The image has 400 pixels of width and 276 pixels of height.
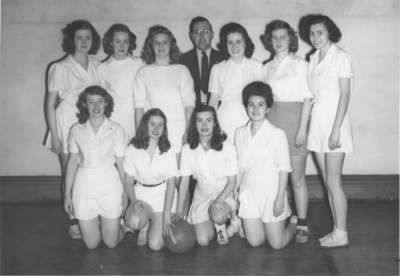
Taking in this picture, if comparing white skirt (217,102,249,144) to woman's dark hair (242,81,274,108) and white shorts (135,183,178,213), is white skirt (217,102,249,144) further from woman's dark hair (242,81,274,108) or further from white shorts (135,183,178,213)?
white shorts (135,183,178,213)

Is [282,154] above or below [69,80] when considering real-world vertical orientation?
below

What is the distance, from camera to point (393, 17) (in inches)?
185

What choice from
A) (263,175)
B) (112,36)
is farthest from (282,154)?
(112,36)

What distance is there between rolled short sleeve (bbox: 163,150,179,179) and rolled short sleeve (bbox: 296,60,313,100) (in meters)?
1.16

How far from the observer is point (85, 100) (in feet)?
11.7

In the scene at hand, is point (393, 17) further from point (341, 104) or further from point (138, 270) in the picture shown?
point (138, 270)

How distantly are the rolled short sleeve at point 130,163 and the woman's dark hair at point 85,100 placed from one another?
0.37m

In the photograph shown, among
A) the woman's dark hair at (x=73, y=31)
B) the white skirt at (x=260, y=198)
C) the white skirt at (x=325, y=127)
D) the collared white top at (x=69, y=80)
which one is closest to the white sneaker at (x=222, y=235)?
the white skirt at (x=260, y=198)

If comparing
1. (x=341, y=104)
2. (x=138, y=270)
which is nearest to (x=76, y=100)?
(x=138, y=270)

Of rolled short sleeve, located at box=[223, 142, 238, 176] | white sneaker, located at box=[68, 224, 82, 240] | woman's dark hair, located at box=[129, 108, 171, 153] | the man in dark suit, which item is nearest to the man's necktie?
the man in dark suit

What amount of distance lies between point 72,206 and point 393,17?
152 inches

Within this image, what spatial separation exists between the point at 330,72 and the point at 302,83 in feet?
0.93

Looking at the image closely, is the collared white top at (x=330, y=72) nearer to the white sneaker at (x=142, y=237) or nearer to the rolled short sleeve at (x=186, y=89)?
the rolled short sleeve at (x=186, y=89)

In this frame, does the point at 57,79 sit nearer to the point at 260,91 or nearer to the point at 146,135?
the point at 146,135
